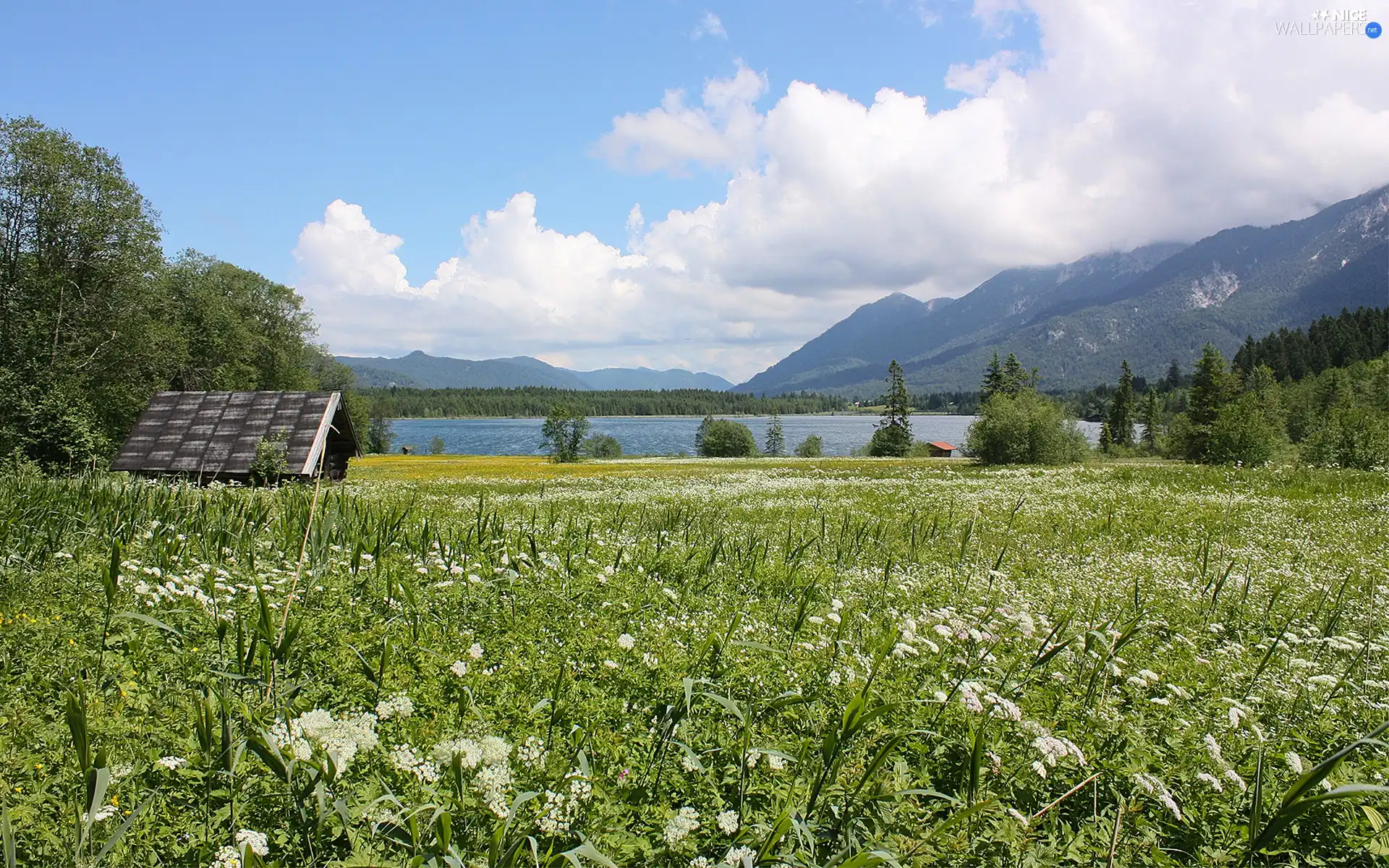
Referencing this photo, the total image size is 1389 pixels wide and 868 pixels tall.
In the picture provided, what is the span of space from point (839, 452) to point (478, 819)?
459 ft

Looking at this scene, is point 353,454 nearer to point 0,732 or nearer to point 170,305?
point 170,305

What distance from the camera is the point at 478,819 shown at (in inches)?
115

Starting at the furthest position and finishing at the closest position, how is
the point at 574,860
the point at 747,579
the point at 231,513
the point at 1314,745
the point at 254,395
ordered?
the point at 254,395 < the point at 231,513 < the point at 747,579 < the point at 1314,745 < the point at 574,860

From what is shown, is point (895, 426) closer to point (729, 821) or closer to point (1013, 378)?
point (1013, 378)

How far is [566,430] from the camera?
81.8 metres

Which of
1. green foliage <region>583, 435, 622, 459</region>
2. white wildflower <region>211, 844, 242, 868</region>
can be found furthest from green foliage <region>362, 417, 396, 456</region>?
white wildflower <region>211, 844, 242, 868</region>

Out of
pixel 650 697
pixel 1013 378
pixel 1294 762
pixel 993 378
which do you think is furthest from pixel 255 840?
pixel 993 378

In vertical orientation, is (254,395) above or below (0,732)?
above

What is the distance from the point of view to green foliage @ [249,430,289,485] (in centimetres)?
2681

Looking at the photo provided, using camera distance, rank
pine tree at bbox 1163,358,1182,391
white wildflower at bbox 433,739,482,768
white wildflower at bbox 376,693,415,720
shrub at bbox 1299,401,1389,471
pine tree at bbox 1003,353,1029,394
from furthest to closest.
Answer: pine tree at bbox 1163,358,1182,391 < pine tree at bbox 1003,353,1029,394 < shrub at bbox 1299,401,1389,471 < white wildflower at bbox 376,693,415,720 < white wildflower at bbox 433,739,482,768

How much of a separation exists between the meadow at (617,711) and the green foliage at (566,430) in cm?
6969

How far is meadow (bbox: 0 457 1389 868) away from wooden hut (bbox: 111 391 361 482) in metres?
21.9

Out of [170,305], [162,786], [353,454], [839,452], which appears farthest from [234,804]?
[839,452]

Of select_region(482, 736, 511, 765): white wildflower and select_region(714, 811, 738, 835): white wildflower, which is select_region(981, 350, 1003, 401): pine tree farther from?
select_region(482, 736, 511, 765): white wildflower
